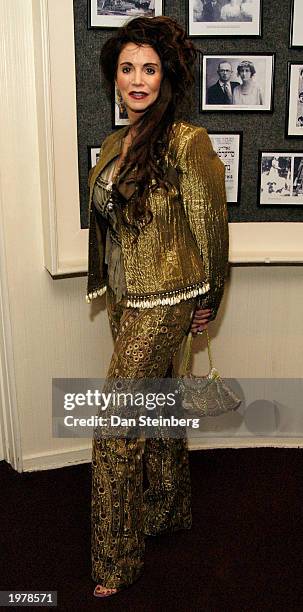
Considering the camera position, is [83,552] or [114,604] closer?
[114,604]

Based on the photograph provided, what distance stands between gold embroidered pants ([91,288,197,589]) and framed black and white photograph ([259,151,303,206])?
82cm

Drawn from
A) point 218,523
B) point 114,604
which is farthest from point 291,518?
point 114,604

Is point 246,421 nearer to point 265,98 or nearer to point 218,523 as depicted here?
point 218,523

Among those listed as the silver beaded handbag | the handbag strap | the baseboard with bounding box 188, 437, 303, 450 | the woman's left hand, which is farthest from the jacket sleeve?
the baseboard with bounding box 188, 437, 303, 450

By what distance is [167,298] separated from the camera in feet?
7.25

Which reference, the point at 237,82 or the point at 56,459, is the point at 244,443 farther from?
the point at 237,82

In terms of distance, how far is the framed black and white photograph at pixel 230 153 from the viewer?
2.81m

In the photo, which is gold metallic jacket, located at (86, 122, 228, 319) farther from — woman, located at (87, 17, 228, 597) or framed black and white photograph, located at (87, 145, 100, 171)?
framed black and white photograph, located at (87, 145, 100, 171)

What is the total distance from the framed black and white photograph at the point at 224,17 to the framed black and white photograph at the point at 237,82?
89 mm

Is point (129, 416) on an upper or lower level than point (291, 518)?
upper

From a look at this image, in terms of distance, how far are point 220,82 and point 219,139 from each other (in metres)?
0.21

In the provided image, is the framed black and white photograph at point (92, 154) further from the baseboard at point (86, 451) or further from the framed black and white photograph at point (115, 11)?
the baseboard at point (86, 451)

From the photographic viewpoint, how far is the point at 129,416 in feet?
7.42

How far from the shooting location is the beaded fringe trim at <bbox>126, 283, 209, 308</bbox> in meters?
2.21
